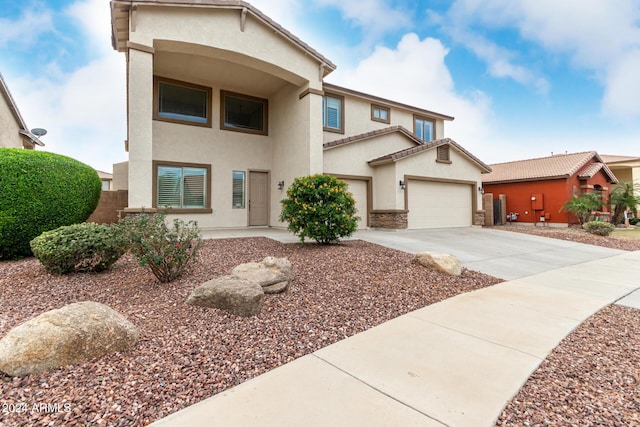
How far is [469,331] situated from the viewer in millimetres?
3436

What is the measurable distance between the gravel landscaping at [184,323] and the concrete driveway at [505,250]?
1.32 meters

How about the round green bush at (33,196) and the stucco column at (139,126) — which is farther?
the stucco column at (139,126)

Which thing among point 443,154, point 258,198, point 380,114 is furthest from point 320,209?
point 380,114

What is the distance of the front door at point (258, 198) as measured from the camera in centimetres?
1273

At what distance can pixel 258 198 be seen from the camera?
12.9 meters

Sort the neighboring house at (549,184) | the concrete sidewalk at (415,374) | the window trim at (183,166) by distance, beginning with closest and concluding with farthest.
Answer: the concrete sidewalk at (415,374)
the window trim at (183,166)
the neighboring house at (549,184)

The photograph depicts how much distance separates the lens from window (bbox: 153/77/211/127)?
36.6 feet

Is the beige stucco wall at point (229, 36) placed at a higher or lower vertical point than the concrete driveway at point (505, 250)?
higher

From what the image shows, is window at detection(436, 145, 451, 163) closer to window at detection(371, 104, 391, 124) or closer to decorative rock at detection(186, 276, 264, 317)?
window at detection(371, 104, 391, 124)

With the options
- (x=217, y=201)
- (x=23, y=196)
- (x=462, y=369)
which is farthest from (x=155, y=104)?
(x=462, y=369)

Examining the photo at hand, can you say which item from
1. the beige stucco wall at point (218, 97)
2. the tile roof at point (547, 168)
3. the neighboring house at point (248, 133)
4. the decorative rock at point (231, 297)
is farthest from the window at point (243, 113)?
the tile roof at point (547, 168)

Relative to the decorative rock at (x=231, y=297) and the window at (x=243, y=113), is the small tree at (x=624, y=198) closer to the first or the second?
the window at (x=243, y=113)

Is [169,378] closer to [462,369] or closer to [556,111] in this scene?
[462,369]

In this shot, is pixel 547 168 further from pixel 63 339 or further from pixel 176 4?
pixel 63 339
